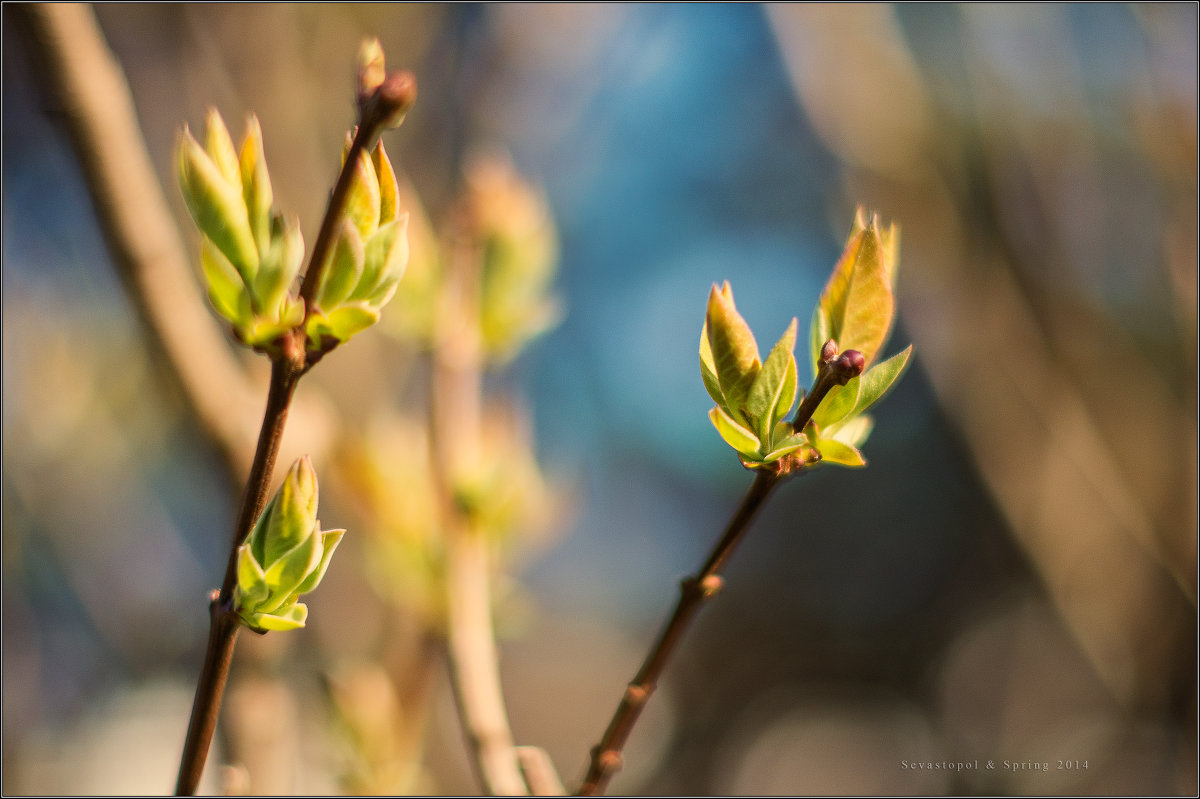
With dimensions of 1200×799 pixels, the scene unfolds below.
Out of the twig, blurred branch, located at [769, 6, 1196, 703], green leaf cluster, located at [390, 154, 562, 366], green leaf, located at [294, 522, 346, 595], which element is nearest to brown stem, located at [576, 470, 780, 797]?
the twig

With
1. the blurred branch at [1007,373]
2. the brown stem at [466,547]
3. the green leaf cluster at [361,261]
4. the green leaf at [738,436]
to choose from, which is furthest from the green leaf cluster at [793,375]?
the blurred branch at [1007,373]

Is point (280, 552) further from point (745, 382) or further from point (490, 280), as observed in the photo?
point (490, 280)

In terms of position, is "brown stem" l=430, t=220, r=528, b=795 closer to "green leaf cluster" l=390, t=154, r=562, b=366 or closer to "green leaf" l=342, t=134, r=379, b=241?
"green leaf cluster" l=390, t=154, r=562, b=366

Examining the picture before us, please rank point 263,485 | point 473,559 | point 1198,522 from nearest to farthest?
1. point 263,485
2. point 473,559
3. point 1198,522

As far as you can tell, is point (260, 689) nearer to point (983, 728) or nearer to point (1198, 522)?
point (1198, 522)

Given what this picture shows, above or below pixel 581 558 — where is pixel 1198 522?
above

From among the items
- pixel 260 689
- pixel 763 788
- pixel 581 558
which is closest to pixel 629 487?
pixel 581 558
